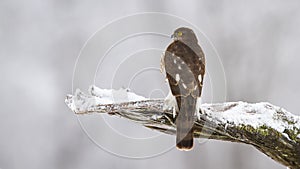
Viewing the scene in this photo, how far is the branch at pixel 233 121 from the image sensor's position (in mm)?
1611

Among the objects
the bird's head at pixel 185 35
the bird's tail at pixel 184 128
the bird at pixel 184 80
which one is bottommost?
the bird's tail at pixel 184 128

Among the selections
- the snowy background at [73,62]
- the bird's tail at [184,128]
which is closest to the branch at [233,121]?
the bird's tail at [184,128]

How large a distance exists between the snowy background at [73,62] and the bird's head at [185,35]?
1.90 meters

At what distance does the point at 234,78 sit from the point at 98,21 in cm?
180

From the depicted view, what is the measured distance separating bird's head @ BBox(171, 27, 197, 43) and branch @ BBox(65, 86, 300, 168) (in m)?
0.35

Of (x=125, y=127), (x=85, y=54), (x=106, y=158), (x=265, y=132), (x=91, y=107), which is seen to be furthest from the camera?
(x=106, y=158)

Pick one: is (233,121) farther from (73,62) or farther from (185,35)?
(73,62)

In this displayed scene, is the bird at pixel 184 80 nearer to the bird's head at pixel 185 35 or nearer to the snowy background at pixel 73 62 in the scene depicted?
the bird's head at pixel 185 35

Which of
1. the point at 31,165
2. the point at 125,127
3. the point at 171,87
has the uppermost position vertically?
the point at 171,87

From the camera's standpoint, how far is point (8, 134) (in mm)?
4957

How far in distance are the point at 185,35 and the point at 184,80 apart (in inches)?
10.5

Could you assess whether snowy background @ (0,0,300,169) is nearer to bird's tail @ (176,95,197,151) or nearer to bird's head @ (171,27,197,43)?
bird's head @ (171,27,197,43)

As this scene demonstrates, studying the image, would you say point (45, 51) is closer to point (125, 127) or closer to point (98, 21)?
point (98, 21)

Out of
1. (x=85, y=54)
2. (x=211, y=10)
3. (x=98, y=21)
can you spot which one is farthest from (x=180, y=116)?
(x=98, y=21)
